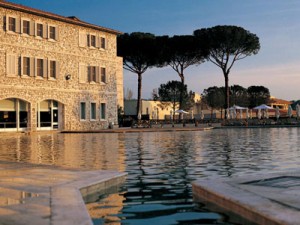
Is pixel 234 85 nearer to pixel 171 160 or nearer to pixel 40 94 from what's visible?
pixel 40 94

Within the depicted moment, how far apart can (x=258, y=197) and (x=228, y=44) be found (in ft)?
156

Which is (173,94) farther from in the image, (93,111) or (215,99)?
(93,111)

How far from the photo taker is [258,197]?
561 cm

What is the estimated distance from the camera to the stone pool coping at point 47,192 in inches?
191

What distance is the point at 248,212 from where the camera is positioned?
504 centimetres

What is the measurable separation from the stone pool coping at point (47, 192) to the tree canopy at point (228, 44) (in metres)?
43.9

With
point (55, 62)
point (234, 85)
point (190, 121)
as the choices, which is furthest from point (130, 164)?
point (234, 85)

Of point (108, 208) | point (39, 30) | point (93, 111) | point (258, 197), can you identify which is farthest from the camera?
point (93, 111)

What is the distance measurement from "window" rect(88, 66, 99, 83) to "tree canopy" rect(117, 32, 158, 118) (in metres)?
12.9

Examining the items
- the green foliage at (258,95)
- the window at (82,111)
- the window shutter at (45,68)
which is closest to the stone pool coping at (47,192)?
the window shutter at (45,68)

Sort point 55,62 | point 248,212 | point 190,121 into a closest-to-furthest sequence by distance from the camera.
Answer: point 248,212, point 55,62, point 190,121

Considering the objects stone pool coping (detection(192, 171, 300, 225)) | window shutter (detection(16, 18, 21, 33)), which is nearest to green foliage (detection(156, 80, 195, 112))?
window shutter (detection(16, 18, 21, 33))

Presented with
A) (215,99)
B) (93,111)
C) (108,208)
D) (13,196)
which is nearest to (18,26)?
(93,111)

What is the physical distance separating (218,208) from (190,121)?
1700 inches
